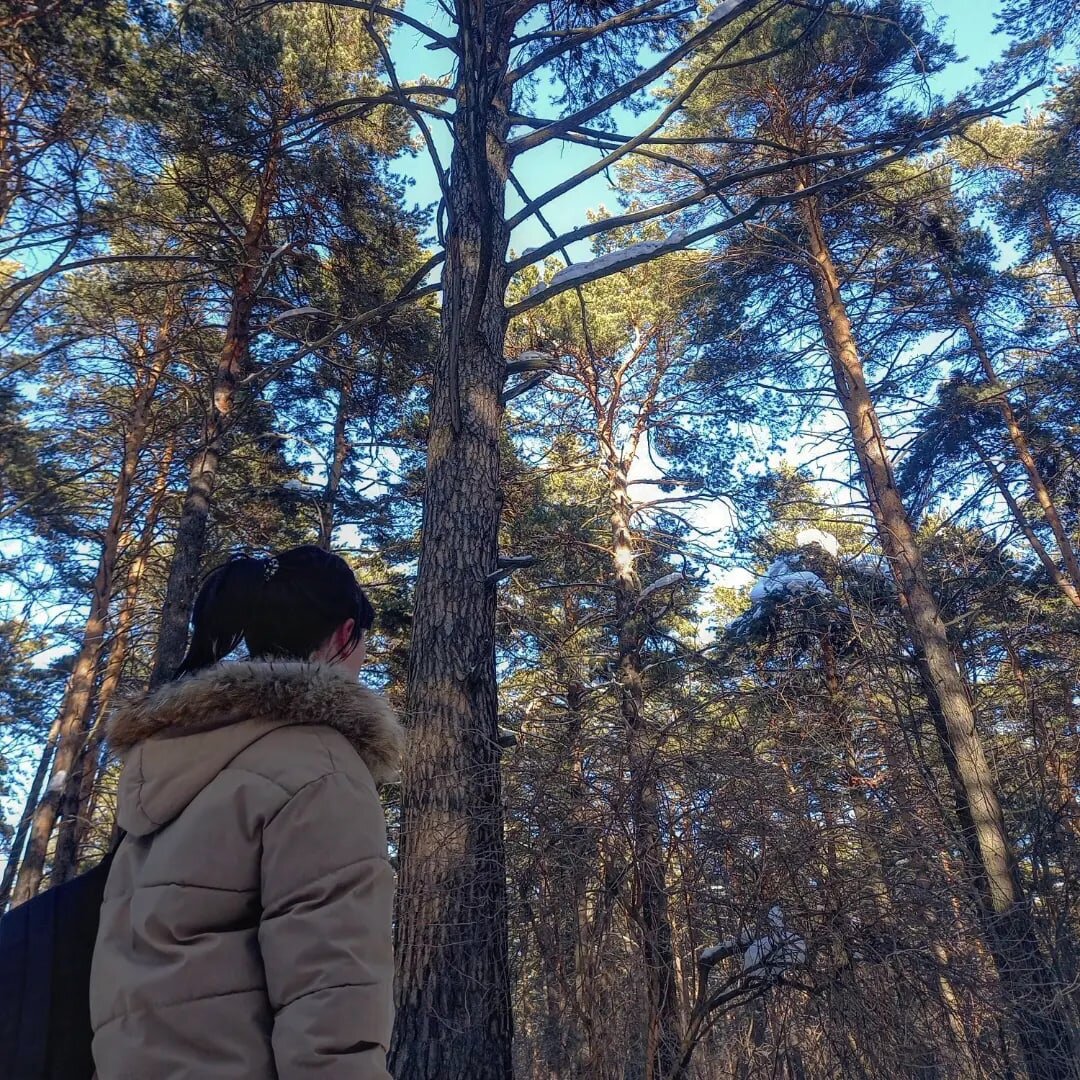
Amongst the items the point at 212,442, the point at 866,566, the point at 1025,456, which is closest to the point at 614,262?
the point at 212,442

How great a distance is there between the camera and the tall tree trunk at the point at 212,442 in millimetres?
8070

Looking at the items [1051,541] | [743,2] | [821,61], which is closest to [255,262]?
[743,2]

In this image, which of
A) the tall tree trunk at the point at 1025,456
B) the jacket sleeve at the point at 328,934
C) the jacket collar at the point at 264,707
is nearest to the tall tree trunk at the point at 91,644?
the jacket collar at the point at 264,707

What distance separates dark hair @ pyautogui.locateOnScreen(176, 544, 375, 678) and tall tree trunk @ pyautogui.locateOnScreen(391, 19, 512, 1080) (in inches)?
77.5

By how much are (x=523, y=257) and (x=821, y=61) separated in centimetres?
719

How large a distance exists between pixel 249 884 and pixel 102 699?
11.6 metres

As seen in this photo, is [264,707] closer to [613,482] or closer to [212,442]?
[212,442]

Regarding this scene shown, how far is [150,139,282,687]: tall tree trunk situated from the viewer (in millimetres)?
8070

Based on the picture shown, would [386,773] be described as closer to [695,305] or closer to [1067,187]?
[695,305]

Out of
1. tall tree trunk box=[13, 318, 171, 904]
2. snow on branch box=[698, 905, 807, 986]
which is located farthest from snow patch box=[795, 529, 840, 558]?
tall tree trunk box=[13, 318, 171, 904]

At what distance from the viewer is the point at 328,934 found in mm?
1295

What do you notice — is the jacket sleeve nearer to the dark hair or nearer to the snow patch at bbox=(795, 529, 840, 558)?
the dark hair

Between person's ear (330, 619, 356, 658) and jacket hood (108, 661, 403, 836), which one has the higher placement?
person's ear (330, 619, 356, 658)

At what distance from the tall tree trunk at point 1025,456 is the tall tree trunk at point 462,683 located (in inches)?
330
